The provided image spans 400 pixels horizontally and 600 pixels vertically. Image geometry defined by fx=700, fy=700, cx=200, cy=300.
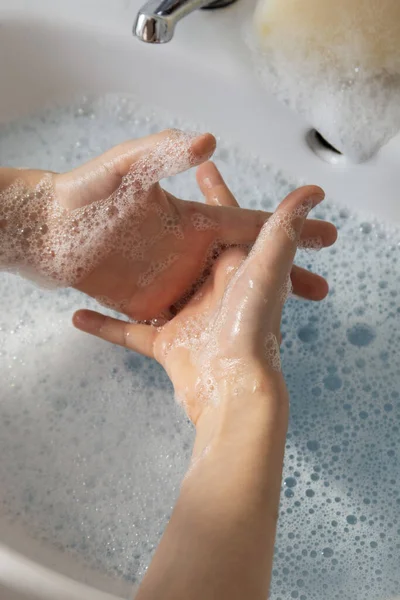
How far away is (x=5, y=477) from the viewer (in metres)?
0.87

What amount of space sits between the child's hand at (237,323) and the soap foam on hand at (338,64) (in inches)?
8.3

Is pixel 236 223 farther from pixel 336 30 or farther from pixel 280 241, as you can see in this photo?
pixel 336 30

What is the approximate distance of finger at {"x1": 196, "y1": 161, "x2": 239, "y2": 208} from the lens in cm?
92

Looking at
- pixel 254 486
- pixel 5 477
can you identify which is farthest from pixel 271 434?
pixel 5 477

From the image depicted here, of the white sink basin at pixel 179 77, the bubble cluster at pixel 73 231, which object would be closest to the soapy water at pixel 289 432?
the white sink basin at pixel 179 77

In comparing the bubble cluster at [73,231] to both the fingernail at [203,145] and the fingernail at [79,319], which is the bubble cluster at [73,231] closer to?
the fingernail at [79,319]

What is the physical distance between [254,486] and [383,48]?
1.90 feet

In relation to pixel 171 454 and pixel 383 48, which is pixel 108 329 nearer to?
pixel 171 454

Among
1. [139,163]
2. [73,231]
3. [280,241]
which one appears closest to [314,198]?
[280,241]

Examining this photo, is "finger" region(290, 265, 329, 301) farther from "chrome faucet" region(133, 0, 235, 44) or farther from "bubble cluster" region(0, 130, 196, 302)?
"chrome faucet" region(133, 0, 235, 44)

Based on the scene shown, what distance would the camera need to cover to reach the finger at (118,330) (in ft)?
2.87

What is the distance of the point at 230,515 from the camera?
23.6 inches

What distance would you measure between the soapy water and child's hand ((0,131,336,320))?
0.11 metres

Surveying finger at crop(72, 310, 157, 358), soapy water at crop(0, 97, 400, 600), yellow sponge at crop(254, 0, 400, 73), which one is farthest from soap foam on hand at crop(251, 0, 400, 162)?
finger at crop(72, 310, 157, 358)
